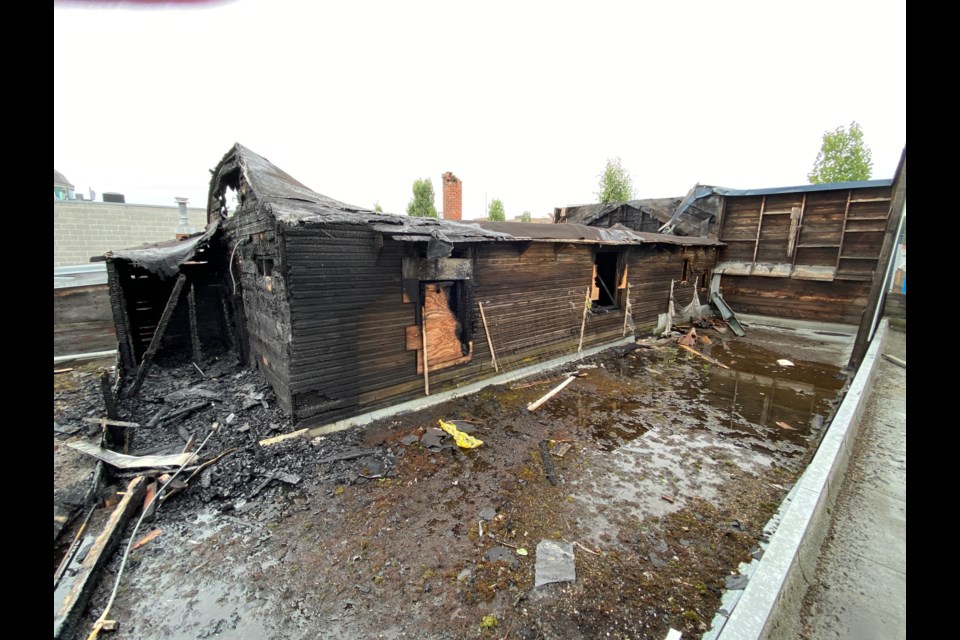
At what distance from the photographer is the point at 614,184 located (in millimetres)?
30625

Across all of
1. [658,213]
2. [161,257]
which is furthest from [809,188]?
[161,257]

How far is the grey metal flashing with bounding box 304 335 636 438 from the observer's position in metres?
5.79

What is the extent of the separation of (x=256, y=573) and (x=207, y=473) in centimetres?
182

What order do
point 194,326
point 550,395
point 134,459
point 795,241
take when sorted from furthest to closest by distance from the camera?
point 795,241 → point 194,326 → point 550,395 → point 134,459

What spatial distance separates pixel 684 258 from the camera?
1377 centimetres

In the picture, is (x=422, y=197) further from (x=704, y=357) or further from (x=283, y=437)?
(x=283, y=437)

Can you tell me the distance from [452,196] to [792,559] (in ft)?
43.5

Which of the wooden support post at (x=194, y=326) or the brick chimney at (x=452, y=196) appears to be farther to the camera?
the brick chimney at (x=452, y=196)

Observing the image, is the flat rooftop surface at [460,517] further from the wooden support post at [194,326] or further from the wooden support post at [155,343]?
the wooden support post at [194,326]

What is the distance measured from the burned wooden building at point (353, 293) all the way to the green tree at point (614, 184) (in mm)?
22087

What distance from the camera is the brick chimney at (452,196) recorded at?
1378cm

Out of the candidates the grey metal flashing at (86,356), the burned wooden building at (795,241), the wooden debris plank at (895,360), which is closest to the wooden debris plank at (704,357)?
the wooden debris plank at (895,360)

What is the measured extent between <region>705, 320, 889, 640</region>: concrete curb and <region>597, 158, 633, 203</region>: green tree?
2856 centimetres

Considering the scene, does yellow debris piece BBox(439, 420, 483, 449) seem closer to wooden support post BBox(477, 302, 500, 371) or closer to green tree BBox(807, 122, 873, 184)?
wooden support post BBox(477, 302, 500, 371)
